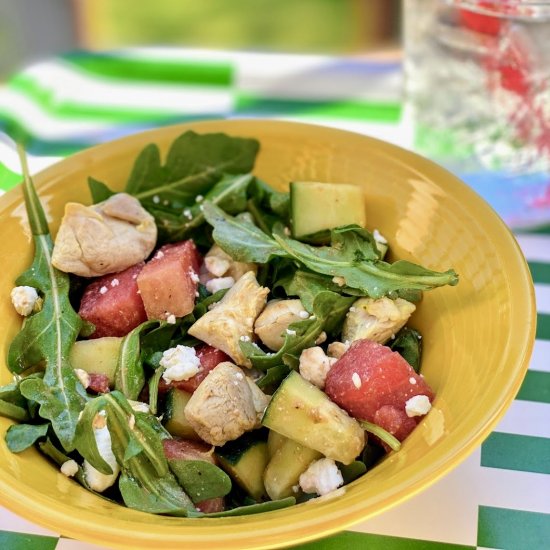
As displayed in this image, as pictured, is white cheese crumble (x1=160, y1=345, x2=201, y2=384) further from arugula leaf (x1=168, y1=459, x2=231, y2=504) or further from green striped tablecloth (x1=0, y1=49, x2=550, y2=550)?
green striped tablecloth (x1=0, y1=49, x2=550, y2=550)

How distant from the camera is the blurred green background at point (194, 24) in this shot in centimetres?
450

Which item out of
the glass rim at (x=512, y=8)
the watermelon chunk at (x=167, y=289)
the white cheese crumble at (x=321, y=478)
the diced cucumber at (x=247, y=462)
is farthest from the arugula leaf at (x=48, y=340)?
the glass rim at (x=512, y=8)

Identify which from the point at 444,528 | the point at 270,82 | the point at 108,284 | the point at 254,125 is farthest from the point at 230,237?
the point at 270,82

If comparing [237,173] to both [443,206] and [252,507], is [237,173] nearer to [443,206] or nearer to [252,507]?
[443,206]

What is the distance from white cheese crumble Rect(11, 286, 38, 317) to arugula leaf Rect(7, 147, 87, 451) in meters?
0.01

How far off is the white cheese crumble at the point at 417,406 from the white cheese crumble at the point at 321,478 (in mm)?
138

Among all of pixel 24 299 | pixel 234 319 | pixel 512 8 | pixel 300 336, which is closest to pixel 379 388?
pixel 300 336

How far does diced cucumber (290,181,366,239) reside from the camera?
1594 millimetres

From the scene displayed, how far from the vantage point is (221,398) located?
131 centimetres

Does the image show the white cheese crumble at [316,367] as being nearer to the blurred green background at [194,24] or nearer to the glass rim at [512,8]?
the glass rim at [512,8]

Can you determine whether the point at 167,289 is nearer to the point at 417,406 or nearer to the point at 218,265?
the point at 218,265

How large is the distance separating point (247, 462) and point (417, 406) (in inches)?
10.8

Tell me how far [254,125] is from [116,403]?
0.75m

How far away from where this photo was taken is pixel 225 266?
5.22 feet
